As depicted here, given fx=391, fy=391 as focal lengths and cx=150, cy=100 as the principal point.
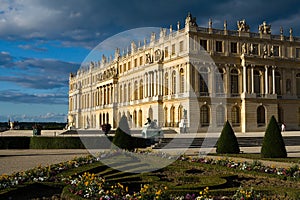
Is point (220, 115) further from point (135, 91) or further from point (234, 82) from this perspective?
point (135, 91)

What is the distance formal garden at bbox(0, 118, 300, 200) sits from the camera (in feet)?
27.2

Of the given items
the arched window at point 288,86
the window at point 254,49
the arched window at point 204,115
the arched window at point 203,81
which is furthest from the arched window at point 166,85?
the arched window at point 288,86

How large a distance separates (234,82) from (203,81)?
13.0 ft

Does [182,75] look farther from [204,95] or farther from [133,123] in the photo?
[133,123]

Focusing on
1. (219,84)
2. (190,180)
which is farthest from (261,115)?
(190,180)

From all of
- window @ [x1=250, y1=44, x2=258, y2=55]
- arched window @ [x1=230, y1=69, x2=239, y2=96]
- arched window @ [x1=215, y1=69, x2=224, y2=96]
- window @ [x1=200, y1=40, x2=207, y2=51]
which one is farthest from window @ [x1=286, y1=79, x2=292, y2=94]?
window @ [x1=200, y1=40, x2=207, y2=51]

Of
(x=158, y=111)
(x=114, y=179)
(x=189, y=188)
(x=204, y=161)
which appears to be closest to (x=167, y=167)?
(x=204, y=161)

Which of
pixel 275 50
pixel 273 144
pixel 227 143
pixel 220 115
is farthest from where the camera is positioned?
pixel 275 50

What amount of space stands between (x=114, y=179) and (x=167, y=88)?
119 feet

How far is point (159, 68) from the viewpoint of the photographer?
48188 mm

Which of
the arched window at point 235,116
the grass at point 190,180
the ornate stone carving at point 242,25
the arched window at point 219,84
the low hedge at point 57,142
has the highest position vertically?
the ornate stone carving at point 242,25

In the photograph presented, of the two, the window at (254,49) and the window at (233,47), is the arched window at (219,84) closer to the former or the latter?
the window at (233,47)

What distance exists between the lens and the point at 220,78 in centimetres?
4406

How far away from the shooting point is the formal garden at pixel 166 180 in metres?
8.30
